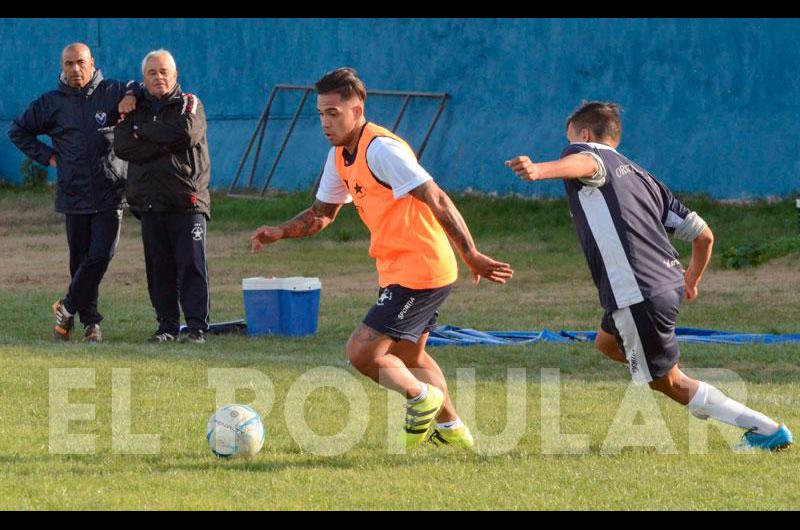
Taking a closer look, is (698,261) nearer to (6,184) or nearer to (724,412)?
(724,412)

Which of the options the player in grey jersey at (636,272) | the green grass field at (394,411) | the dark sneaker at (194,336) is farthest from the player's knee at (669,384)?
the dark sneaker at (194,336)

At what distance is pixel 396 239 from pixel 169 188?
15.9ft

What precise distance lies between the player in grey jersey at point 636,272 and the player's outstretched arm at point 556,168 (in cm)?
2

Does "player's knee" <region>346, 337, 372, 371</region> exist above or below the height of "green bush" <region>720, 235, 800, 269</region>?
above

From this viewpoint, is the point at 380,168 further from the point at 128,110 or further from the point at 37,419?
the point at 128,110

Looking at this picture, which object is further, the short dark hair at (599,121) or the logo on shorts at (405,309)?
the short dark hair at (599,121)

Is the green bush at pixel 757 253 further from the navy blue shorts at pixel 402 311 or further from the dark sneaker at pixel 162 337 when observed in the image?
the navy blue shorts at pixel 402 311

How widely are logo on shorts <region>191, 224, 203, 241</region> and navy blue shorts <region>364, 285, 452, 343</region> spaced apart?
15.6 ft

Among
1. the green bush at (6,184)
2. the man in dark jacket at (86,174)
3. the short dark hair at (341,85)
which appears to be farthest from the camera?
the green bush at (6,184)

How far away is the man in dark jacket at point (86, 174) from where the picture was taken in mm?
11703

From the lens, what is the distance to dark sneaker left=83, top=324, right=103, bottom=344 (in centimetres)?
1180

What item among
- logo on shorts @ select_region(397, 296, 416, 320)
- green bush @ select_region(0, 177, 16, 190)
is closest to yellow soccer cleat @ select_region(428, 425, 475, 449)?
logo on shorts @ select_region(397, 296, 416, 320)

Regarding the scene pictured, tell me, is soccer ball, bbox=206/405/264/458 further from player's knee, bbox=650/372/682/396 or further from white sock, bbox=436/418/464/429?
player's knee, bbox=650/372/682/396

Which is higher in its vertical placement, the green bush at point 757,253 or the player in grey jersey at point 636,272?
the player in grey jersey at point 636,272
